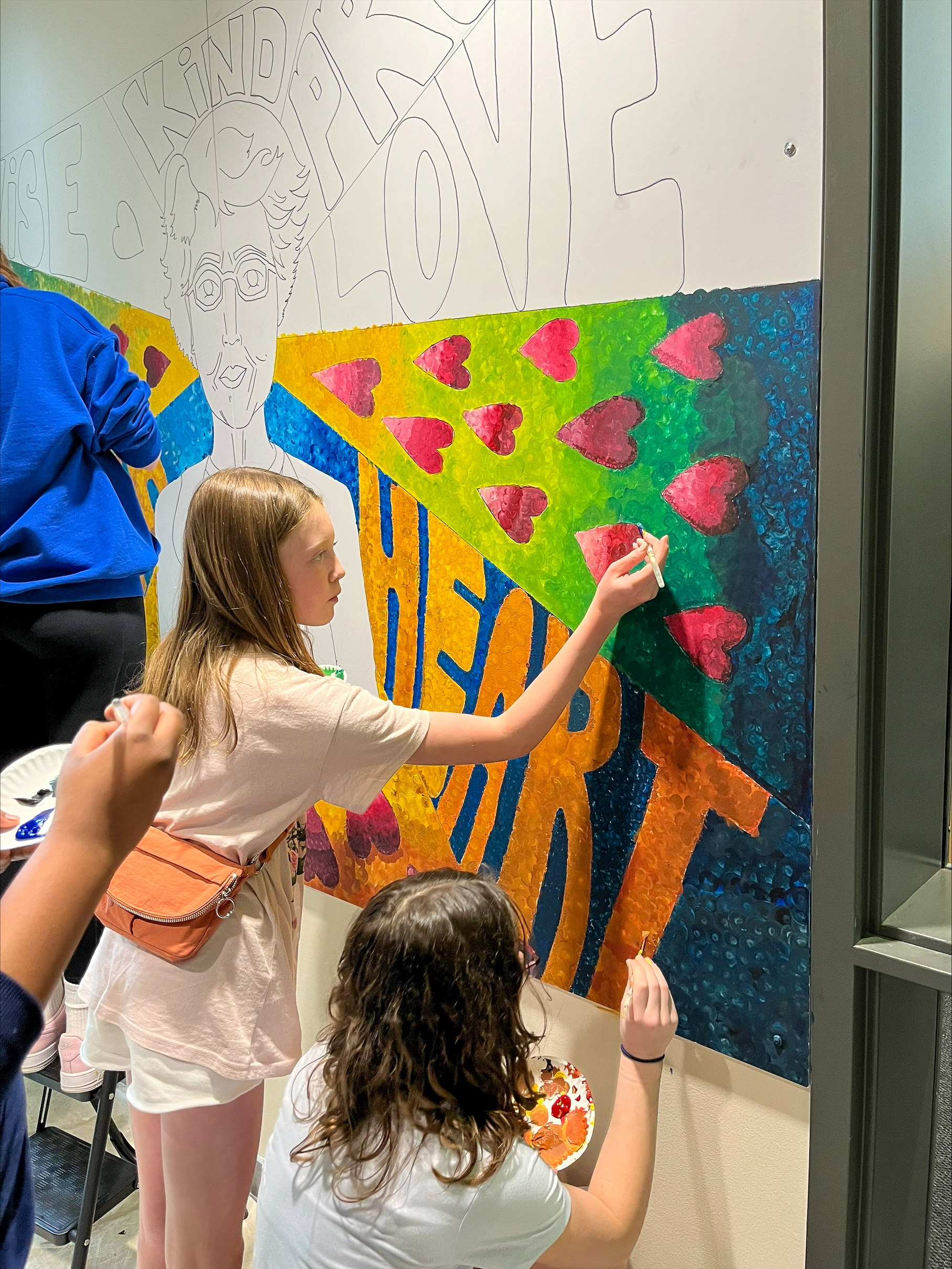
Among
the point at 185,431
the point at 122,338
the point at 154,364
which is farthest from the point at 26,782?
the point at 122,338

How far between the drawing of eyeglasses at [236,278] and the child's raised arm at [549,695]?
2.94 ft

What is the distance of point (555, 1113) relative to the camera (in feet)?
4.12

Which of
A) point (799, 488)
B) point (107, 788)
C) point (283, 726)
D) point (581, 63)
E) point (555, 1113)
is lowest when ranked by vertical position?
point (555, 1113)

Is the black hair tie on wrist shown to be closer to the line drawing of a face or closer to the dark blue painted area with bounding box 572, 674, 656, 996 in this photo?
the dark blue painted area with bounding box 572, 674, 656, 996

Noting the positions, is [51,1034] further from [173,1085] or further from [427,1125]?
[427,1125]

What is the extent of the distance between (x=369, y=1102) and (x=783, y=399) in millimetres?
812

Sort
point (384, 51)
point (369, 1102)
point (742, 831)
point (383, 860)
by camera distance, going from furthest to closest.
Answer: point (383, 860)
point (384, 51)
point (742, 831)
point (369, 1102)

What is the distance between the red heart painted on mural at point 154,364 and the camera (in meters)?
1.91

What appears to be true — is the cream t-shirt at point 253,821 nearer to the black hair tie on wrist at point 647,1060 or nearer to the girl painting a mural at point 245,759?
the girl painting a mural at point 245,759

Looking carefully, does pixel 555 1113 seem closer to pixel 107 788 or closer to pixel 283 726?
pixel 283 726

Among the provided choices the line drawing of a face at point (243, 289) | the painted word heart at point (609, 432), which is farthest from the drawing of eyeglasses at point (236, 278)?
the painted word heart at point (609, 432)

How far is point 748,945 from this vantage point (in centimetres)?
107

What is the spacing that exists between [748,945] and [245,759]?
61cm

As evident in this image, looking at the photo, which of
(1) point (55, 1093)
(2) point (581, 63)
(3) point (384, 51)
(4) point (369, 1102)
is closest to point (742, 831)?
(4) point (369, 1102)
